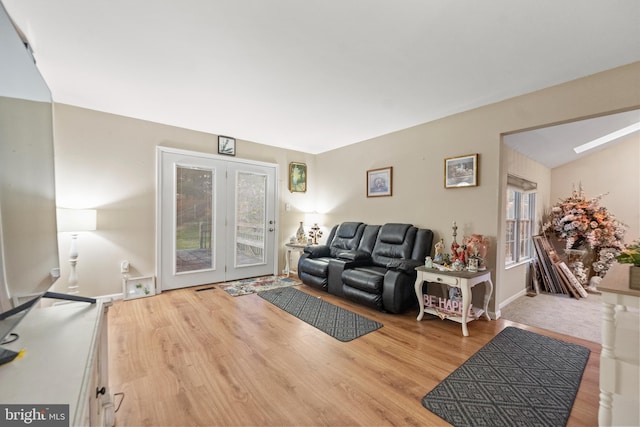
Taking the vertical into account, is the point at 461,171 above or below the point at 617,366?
above

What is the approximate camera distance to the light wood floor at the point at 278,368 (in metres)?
1.53

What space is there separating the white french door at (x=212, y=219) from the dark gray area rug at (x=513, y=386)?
11.4 feet

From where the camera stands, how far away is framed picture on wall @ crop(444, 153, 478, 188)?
3070 millimetres

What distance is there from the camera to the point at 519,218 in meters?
4.16

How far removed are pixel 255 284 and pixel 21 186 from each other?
346 cm


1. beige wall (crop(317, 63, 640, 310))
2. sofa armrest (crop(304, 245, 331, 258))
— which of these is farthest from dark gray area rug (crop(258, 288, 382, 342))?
beige wall (crop(317, 63, 640, 310))

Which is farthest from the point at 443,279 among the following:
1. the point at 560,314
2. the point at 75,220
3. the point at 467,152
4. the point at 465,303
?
the point at 75,220

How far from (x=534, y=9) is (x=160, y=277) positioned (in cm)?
468

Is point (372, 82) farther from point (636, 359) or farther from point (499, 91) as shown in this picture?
point (636, 359)

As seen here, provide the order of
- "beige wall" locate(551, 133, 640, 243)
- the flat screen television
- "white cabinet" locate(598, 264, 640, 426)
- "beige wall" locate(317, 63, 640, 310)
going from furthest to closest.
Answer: "beige wall" locate(551, 133, 640, 243), "beige wall" locate(317, 63, 640, 310), "white cabinet" locate(598, 264, 640, 426), the flat screen television

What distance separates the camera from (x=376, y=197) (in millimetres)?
4242

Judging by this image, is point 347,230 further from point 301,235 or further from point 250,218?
point 250,218

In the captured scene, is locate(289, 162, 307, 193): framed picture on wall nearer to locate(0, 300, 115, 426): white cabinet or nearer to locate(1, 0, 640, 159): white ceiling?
locate(1, 0, 640, 159): white ceiling

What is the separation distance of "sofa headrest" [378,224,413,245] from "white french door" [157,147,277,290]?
2081 mm
